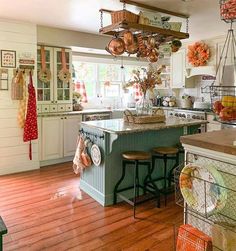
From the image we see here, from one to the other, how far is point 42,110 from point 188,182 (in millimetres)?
3868

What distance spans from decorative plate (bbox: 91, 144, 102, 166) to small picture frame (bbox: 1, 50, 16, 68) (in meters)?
2.08

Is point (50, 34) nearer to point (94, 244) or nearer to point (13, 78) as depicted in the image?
point (13, 78)

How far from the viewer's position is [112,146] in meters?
3.04

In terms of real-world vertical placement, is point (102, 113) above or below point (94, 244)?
above

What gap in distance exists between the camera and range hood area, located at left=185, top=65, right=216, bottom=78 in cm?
520

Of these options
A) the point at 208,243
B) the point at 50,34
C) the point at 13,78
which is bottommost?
the point at 208,243

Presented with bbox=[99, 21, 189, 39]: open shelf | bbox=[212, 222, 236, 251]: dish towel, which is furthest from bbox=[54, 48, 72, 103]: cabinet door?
bbox=[212, 222, 236, 251]: dish towel

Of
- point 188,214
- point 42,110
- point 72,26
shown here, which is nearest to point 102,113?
point 42,110

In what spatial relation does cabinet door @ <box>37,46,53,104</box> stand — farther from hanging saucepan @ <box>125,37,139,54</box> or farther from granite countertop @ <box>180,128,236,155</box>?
granite countertop @ <box>180,128,236,155</box>

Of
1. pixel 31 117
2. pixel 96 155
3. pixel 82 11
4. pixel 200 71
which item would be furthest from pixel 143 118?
pixel 200 71

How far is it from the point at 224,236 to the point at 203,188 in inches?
8.9

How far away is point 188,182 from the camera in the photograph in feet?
4.40

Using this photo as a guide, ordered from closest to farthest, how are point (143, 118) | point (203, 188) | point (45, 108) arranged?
point (203, 188) < point (143, 118) < point (45, 108)

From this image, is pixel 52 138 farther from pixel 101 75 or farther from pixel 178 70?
pixel 178 70
